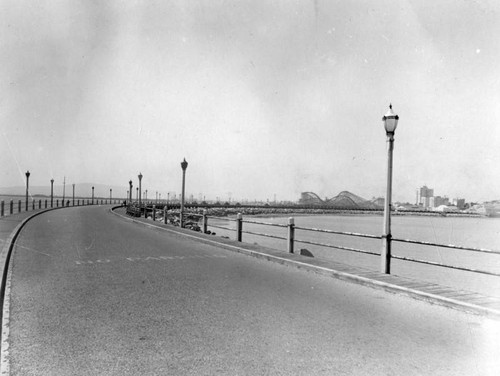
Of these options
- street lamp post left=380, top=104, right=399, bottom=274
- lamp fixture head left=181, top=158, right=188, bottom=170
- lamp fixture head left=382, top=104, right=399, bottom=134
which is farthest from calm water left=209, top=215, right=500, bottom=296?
lamp fixture head left=382, top=104, right=399, bottom=134

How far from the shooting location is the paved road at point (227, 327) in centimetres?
438

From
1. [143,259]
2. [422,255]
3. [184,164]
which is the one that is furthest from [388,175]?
[422,255]

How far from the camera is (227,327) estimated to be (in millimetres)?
5578

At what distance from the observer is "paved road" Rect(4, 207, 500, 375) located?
4.38m

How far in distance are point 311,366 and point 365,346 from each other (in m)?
0.97

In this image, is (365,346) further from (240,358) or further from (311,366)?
(240,358)

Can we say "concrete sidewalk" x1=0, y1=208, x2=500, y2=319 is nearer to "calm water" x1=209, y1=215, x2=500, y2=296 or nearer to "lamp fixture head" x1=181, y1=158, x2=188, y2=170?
"lamp fixture head" x1=181, y1=158, x2=188, y2=170

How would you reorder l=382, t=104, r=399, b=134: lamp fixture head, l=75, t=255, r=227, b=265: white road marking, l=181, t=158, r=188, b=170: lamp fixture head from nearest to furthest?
l=382, t=104, r=399, b=134: lamp fixture head < l=75, t=255, r=227, b=265: white road marking < l=181, t=158, r=188, b=170: lamp fixture head

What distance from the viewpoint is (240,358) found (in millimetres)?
4516

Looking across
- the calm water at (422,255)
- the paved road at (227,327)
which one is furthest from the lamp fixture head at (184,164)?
the calm water at (422,255)

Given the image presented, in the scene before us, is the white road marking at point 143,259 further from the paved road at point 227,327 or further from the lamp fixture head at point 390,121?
the lamp fixture head at point 390,121

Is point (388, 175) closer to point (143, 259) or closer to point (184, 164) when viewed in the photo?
point (143, 259)

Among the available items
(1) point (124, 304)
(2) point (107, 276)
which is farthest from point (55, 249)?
(1) point (124, 304)

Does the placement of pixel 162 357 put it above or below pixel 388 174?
below
